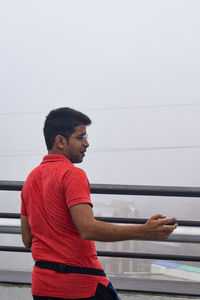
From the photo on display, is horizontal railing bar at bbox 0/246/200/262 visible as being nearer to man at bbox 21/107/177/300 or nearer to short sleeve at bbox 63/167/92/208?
man at bbox 21/107/177/300

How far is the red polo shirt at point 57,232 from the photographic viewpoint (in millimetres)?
1452

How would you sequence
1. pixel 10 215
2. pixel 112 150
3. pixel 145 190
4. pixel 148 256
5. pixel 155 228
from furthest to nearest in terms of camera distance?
pixel 112 150 → pixel 10 215 → pixel 148 256 → pixel 145 190 → pixel 155 228

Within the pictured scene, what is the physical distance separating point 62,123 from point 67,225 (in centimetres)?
39

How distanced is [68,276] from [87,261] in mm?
87

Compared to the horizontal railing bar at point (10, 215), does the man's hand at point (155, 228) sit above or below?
above

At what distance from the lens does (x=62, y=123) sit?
1.59 m

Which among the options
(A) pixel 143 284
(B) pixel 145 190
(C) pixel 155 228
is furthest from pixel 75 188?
(A) pixel 143 284

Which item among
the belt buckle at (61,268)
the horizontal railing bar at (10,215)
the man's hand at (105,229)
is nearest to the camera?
the man's hand at (105,229)

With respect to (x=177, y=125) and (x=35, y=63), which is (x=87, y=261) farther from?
(x=35, y=63)

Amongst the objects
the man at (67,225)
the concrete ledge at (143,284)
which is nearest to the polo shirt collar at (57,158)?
the man at (67,225)

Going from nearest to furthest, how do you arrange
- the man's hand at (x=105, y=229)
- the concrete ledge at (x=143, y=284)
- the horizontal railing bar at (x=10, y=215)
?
the man's hand at (x=105, y=229)
the concrete ledge at (x=143, y=284)
the horizontal railing bar at (x=10, y=215)

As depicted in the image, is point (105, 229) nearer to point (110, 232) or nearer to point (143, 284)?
point (110, 232)

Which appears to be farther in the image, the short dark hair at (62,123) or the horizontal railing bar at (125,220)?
the horizontal railing bar at (125,220)

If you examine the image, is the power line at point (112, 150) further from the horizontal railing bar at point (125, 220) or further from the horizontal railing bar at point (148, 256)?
the horizontal railing bar at point (148, 256)
